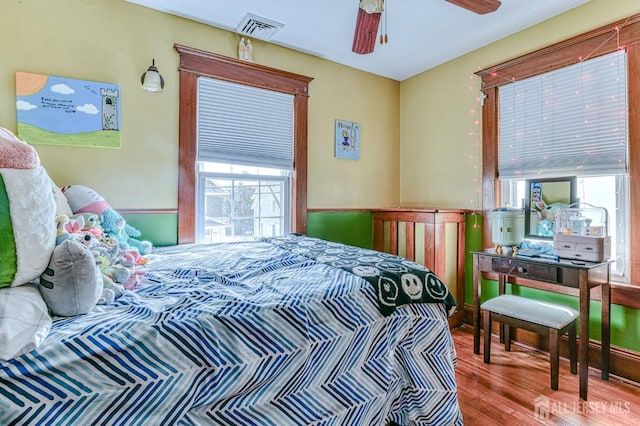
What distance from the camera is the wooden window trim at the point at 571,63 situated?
2.01 meters

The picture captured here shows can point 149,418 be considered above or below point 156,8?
below

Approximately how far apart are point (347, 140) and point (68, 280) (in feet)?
9.11

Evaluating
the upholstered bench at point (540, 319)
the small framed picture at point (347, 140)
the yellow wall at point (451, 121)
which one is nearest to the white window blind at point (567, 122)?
the yellow wall at point (451, 121)

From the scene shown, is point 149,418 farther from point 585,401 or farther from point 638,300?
point 638,300

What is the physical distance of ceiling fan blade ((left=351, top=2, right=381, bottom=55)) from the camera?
5.89ft

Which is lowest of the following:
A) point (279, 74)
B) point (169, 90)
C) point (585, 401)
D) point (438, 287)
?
point (585, 401)

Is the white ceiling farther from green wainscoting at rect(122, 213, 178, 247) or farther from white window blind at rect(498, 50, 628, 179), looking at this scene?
green wainscoting at rect(122, 213, 178, 247)

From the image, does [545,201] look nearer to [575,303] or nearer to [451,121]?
[575,303]

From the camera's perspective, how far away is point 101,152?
2156mm

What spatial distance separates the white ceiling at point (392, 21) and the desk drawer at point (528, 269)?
185 centimetres

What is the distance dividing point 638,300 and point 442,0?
7.73 feet

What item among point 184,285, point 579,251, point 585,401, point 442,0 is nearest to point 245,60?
point 442,0

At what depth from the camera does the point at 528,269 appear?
211cm

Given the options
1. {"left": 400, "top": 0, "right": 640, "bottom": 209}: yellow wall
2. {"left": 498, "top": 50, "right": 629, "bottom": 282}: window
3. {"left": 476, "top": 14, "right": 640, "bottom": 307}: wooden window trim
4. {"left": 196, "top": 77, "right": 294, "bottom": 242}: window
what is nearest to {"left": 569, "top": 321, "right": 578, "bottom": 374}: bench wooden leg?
{"left": 476, "top": 14, "right": 640, "bottom": 307}: wooden window trim
